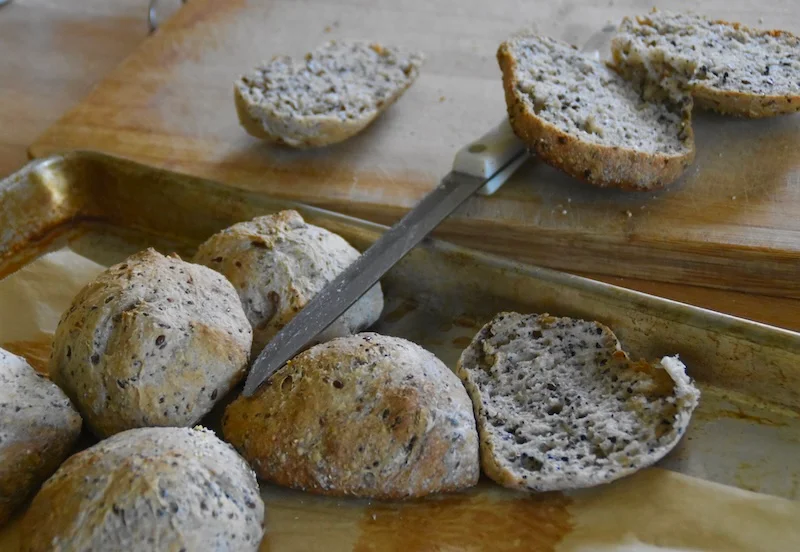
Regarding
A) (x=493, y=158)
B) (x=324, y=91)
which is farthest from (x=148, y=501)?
(x=324, y=91)

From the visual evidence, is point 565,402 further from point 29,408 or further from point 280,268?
point 29,408

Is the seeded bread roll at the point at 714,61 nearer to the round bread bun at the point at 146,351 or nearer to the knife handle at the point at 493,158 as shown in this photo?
the knife handle at the point at 493,158

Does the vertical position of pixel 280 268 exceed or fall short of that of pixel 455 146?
it exceeds it

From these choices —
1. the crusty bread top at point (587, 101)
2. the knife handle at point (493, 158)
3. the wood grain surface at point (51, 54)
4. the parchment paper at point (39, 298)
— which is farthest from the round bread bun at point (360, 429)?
the wood grain surface at point (51, 54)

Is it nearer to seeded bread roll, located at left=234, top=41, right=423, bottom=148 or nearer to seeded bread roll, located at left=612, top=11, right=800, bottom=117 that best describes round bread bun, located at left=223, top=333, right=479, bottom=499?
seeded bread roll, located at left=234, top=41, right=423, bottom=148

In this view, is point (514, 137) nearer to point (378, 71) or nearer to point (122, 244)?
point (378, 71)

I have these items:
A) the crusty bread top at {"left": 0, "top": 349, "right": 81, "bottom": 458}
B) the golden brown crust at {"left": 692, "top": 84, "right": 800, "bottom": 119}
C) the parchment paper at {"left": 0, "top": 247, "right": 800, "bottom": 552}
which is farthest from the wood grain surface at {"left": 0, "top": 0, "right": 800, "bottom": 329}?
the crusty bread top at {"left": 0, "top": 349, "right": 81, "bottom": 458}
